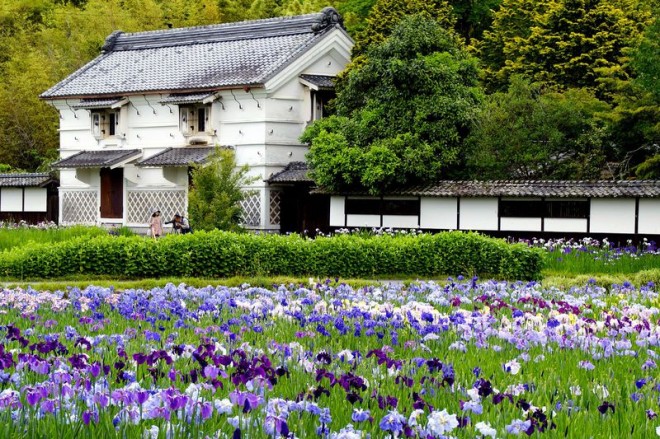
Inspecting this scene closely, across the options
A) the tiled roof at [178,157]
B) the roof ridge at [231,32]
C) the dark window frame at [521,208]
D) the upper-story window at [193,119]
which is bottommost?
the dark window frame at [521,208]

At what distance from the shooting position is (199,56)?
3538cm

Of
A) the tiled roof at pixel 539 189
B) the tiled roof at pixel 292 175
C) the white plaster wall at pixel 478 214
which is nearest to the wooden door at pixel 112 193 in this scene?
the tiled roof at pixel 292 175

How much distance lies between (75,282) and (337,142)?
42.8 ft

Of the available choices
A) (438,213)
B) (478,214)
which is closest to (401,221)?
(438,213)

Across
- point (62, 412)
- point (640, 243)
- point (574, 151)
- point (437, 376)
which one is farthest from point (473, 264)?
point (62, 412)

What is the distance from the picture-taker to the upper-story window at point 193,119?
3338 centimetres

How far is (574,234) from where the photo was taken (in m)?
24.1

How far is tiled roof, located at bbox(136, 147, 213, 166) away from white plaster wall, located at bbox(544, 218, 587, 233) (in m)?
11.6

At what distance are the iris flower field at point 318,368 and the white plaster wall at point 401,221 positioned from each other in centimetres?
1762

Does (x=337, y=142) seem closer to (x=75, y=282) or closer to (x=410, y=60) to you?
(x=410, y=60)

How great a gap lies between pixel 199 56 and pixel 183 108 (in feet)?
8.64

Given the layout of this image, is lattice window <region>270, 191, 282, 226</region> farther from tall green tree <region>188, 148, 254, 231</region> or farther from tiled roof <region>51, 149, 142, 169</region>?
tiled roof <region>51, 149, 142, 169</region>

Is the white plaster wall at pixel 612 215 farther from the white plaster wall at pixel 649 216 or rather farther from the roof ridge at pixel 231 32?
the roof ridge at pixel 231 32

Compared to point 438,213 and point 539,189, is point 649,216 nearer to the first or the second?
point 539,189
